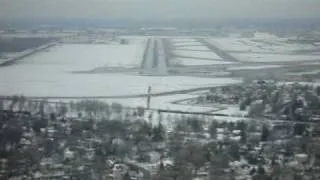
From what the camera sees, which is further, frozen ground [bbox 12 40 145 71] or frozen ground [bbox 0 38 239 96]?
frozen ground [bbox 12 40 145 71]

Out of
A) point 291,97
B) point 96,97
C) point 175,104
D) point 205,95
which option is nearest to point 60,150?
point 96,97

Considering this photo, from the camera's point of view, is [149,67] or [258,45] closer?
[149,67]

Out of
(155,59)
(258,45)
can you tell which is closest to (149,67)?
(155,59)

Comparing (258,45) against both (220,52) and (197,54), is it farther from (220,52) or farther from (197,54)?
(197,54)

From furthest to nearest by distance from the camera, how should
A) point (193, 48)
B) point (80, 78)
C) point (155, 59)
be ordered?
point (193, 48), point (155, 59), point (80, 78)

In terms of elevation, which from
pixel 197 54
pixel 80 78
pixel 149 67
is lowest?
pixel 80 78

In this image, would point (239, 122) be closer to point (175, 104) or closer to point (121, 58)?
point (175, 104)

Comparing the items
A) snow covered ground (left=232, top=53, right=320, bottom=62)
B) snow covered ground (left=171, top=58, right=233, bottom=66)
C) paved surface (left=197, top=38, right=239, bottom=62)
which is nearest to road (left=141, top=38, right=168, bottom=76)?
snow covered ground (left=171, top=58, right=233, bottom=66)

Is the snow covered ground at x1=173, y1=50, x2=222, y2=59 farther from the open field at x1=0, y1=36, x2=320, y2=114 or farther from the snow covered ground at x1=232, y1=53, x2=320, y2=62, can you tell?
the snow covered ground at x1=232, y1=53, x2=320, y2=62
